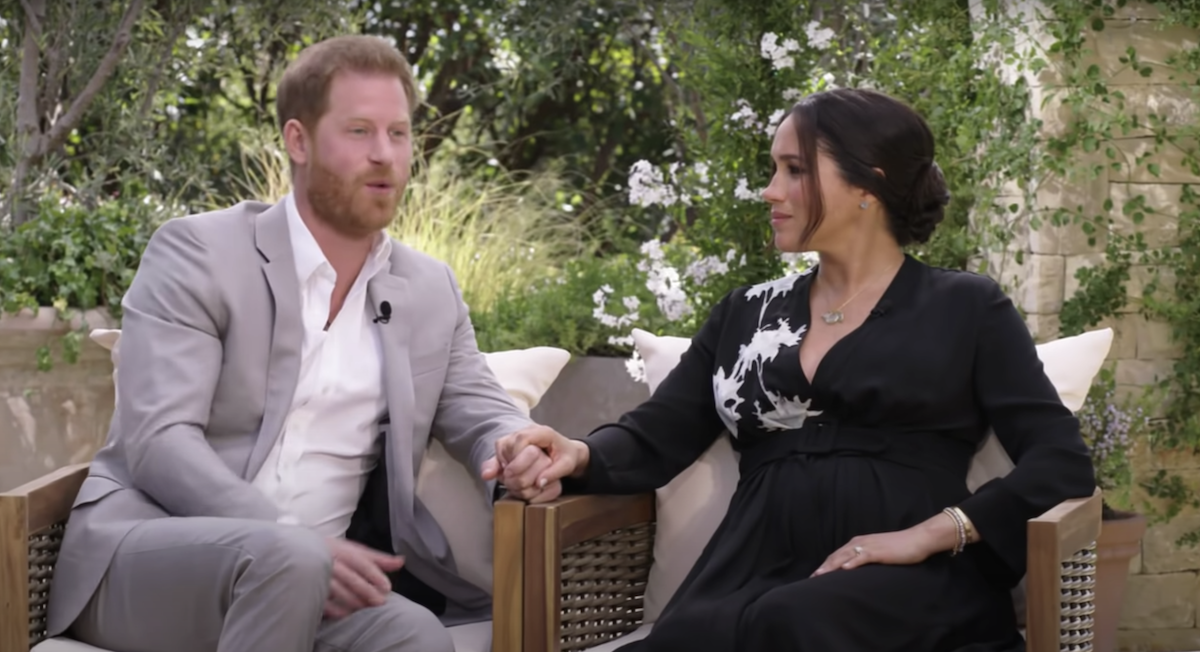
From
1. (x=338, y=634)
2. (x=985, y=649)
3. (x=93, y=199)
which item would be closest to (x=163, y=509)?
(x=338, y=634)

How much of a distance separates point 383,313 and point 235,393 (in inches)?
12.3

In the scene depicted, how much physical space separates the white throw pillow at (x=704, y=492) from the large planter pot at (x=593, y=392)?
6.39 feet

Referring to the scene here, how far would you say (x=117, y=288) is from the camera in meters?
4.95

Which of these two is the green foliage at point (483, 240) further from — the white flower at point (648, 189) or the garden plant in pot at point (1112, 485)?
the garden plant in pot at point (1112, 485)

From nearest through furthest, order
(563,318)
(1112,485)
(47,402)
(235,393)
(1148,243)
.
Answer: (235,393), (1112,485), (1148,243), (563,318), (47,402)

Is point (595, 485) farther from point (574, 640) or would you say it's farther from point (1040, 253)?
point (1040, 253)

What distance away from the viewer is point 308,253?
8.84 ft

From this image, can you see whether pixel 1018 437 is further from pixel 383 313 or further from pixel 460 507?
pixel 383 313

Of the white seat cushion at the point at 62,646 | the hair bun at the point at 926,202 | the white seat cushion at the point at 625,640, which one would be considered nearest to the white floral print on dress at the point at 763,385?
the hair bun at the point at 926,202

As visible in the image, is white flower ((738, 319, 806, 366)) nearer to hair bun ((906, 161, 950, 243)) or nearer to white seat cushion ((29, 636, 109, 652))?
hair bun ((906, 161, 950, 243))

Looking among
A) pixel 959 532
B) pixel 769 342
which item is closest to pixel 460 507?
pixel 769 342

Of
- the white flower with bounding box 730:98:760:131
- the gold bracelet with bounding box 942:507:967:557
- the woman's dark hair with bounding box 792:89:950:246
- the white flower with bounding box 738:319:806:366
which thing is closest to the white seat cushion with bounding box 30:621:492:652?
the white flower with bounding box 738:319:806:366

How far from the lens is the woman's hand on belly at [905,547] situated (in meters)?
2.41

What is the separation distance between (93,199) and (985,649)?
183 inches
